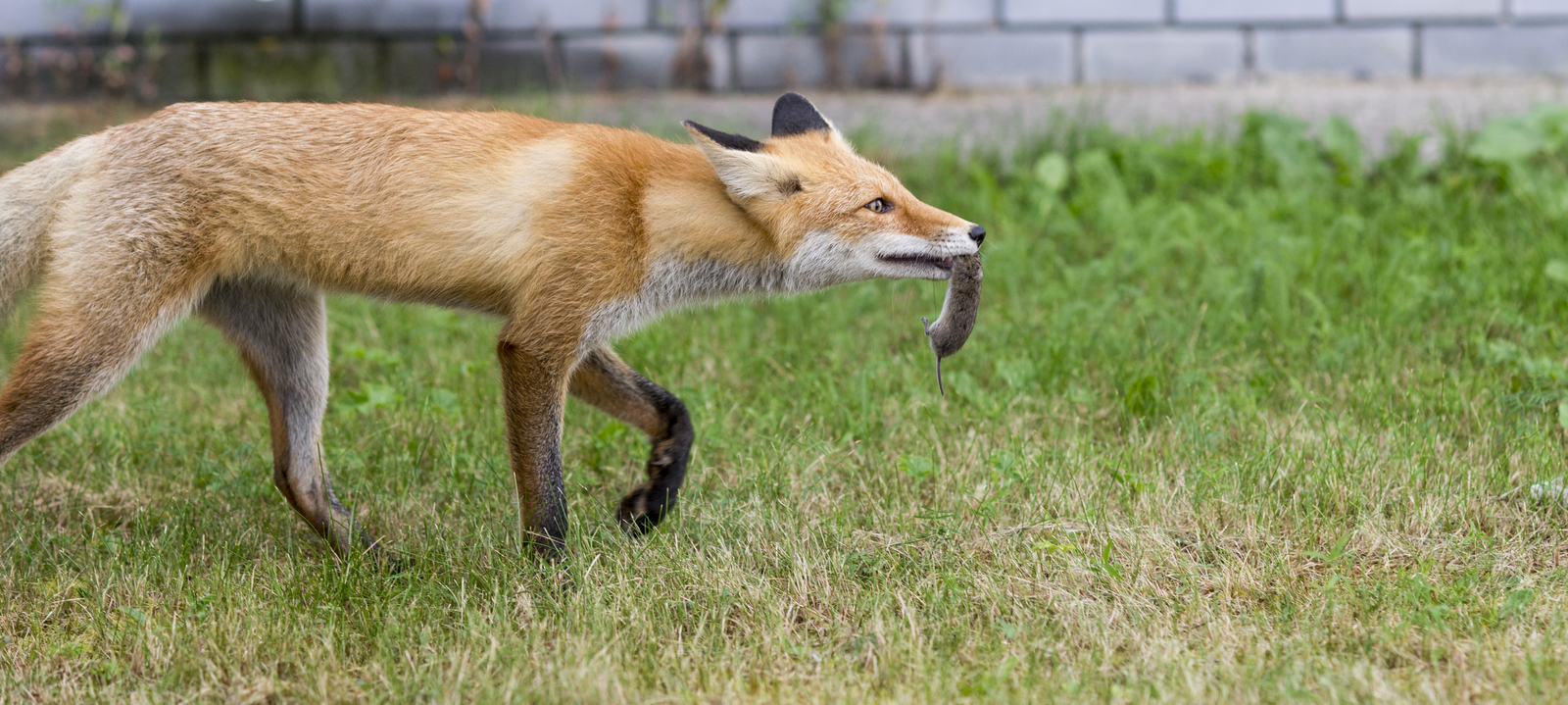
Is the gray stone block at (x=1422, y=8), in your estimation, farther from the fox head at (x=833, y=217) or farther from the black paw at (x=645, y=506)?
the black paw at (x=645, y=506)

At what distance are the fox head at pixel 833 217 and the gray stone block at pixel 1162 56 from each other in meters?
5.96

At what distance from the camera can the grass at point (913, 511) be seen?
2.96 m

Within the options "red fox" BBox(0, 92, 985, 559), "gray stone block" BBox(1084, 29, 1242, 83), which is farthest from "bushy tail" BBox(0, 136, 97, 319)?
"gray stone block" BBox(1084, 29, 1242, 83)

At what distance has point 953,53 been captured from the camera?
9.17m

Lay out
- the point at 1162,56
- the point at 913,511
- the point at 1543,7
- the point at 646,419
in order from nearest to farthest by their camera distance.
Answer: the point at 913,511, the point at 646,419, the point at 1543,7, the point at 1162,56

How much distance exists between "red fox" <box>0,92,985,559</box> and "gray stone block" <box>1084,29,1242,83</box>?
19.4ft

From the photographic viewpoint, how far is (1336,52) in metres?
9.02

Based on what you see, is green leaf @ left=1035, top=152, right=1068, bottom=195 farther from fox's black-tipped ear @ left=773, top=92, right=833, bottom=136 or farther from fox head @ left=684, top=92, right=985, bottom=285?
fox head @ left=684, top=92, right=985, bottom=285

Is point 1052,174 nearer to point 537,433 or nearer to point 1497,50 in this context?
point 1497,50

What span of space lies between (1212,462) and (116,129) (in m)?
3.57

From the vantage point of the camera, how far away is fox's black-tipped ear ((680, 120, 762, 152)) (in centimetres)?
352

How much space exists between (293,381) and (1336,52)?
7884 mm

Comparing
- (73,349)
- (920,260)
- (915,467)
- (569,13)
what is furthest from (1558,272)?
(569,13)

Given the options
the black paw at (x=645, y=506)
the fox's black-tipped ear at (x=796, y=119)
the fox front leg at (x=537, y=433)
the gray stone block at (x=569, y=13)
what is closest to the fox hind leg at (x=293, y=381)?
the fox front leg at (x=537, y=433)
